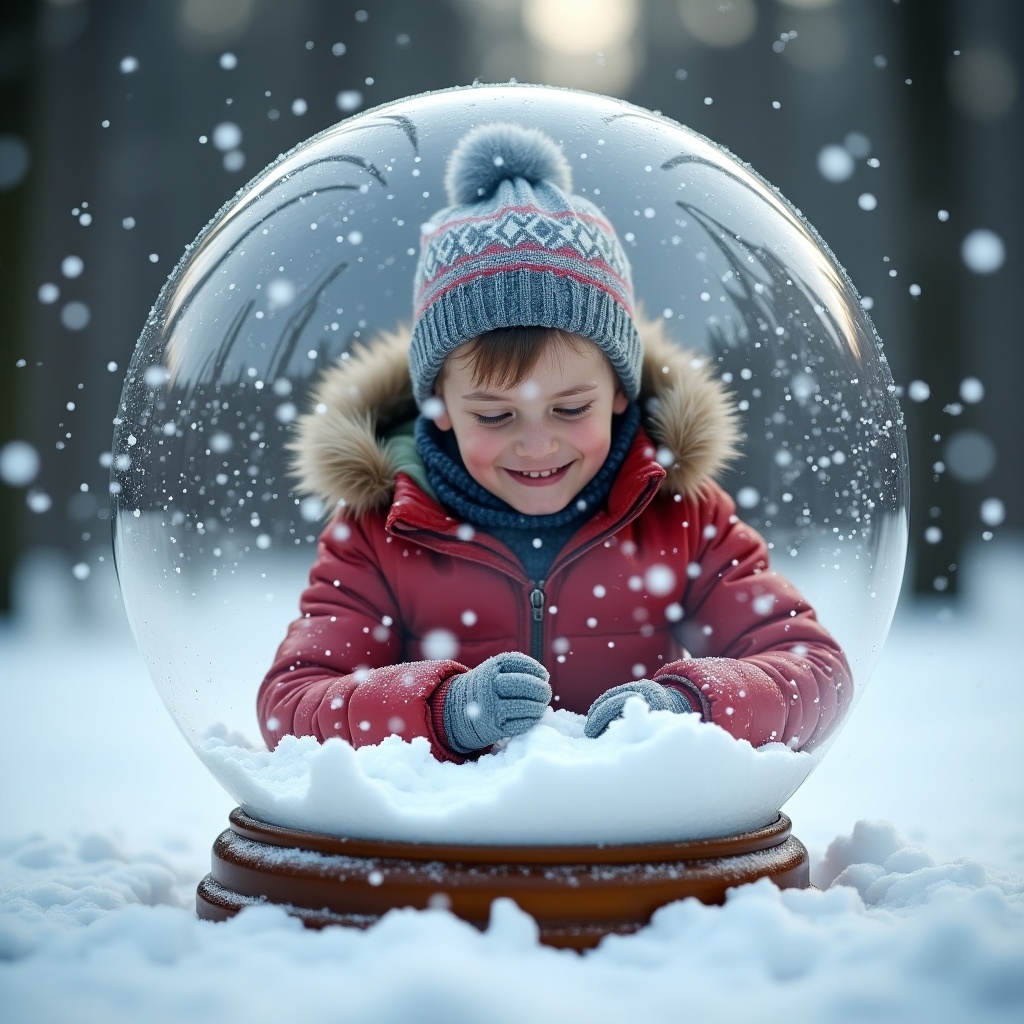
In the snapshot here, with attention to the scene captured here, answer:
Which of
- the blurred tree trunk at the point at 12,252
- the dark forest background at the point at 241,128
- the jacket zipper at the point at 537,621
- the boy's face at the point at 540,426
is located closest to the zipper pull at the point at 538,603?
the jacket zipper at the point at 537,621

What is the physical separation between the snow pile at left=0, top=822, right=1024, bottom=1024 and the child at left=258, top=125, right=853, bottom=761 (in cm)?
33

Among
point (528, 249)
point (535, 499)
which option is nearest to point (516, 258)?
point (528, 249)

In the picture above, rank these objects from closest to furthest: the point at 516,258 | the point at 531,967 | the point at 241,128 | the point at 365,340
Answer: the point at 531,967
the point at 516,258
the point at 365,340
the point at 241,128

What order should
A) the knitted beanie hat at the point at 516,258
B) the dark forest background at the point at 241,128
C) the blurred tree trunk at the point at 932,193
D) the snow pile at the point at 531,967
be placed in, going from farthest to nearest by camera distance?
the blurred tree trunk at the point at 932,193
the dark forest background at the point at 241,128
the knitted beanie hat at the point at 516,258
the snow pile at the point at 531,967

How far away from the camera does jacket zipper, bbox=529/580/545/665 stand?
170cm

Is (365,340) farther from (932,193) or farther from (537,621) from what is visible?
(932,193)

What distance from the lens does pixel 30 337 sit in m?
5.01

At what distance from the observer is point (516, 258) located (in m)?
1.67

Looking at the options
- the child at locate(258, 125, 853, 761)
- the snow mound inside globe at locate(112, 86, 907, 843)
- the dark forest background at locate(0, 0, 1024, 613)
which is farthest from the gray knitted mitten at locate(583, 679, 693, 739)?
the dark forest background at locate(0, 0, 1024, 613)

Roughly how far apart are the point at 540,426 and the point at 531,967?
0.74 metres

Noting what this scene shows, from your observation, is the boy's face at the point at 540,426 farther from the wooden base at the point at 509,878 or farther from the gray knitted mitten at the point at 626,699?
the wooden base at the point at 509,878

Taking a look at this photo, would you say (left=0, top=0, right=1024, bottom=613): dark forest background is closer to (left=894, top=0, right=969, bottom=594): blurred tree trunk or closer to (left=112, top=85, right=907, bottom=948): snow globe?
(left=894, top=0, right=969, bottom=594): blurred tree trunk

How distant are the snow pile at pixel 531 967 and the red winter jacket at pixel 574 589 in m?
0.34

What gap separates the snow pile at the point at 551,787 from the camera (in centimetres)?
133
